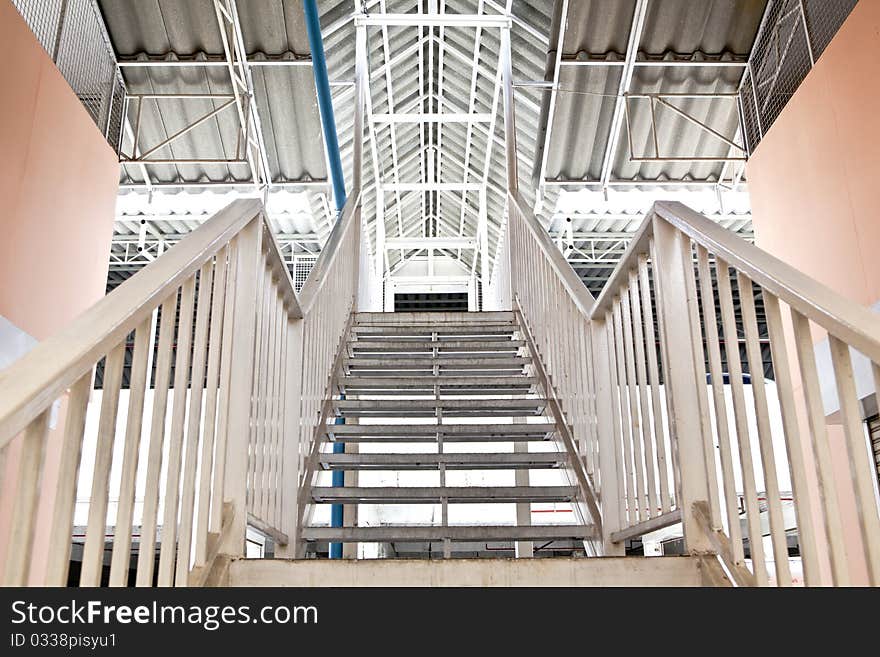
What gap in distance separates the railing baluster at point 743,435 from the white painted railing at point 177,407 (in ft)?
3.70

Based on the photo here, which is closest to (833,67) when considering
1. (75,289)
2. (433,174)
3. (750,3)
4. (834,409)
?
(834,409)

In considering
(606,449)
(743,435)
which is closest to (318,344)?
(606,449)

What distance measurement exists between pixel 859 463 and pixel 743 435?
1.42 ft

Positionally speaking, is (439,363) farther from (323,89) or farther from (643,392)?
(323,89)

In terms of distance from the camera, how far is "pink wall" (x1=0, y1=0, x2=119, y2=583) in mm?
4141

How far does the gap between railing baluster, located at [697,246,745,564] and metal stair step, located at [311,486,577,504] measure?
1.30 m

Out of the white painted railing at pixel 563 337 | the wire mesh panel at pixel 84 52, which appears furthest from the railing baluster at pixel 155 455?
the wire mesh panel at pixel 84 52

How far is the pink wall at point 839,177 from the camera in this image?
429 centimetres

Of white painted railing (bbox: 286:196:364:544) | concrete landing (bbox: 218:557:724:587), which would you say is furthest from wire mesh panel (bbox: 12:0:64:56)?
concrete landing (bbox: 218:557:724:587)

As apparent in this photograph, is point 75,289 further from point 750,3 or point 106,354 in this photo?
point 750,3

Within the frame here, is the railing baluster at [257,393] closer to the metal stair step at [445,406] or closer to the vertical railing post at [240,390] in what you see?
the vertical railing post at [240,390]

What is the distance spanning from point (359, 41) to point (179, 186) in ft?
11.1

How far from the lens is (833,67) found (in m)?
4.77

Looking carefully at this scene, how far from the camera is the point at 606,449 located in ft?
8.92
